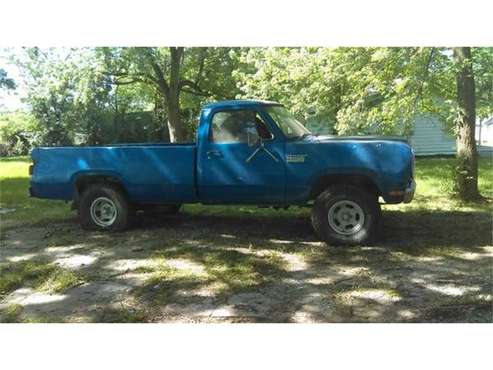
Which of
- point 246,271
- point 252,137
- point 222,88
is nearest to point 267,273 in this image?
point 246,271

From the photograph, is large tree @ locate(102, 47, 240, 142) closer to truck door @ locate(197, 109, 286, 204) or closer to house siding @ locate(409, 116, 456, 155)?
house siding @ locate(409, 116, 456, 155)

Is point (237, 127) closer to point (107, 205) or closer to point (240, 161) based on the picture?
point (240, 161)

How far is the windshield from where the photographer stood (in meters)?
6.53

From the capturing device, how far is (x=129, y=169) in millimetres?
7004

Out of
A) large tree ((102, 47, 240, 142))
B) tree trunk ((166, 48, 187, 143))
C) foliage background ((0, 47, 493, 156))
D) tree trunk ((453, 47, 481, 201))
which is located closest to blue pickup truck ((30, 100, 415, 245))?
foliage background ((0, 47, 493, 156))

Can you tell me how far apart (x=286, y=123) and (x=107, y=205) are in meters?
2.86

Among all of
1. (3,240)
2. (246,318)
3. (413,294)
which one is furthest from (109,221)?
(413,294)

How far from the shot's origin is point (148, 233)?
288 inches

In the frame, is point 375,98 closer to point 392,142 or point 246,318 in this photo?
point 392,142

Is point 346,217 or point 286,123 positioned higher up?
point 286,123

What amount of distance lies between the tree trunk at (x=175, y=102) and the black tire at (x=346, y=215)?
31.9 ft

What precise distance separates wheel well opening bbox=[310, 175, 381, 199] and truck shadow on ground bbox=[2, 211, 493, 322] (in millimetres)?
674

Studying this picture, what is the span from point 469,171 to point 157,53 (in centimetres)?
1108

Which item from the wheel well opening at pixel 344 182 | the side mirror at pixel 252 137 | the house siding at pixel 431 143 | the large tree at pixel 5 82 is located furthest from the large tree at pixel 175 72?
the wheel well opening at pixel 344 182
